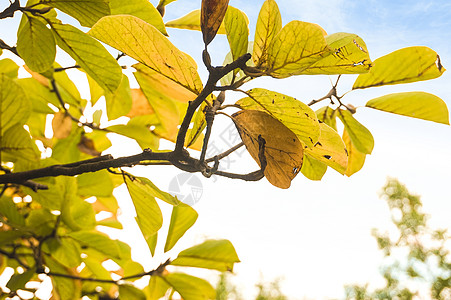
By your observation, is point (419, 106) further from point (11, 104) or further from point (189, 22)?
point (11, 104)

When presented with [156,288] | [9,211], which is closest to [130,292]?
[156,288]

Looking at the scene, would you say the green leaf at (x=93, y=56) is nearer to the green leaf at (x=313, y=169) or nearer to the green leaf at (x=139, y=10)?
the green leaf at (x=139, y=10)

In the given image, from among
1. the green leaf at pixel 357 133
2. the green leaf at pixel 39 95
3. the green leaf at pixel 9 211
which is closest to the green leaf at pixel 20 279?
the green leaf at pixel 9 211

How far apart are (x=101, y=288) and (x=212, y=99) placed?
0.84 metres

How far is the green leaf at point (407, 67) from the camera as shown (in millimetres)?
516

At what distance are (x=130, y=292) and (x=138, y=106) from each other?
410mm

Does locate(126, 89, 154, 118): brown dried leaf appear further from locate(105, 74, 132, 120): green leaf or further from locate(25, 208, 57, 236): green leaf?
locate(25, 208, 57, 236): green leaf

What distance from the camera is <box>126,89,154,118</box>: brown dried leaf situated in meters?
0.85

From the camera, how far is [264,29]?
1.12 ft

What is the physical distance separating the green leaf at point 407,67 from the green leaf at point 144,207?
0.37 metres

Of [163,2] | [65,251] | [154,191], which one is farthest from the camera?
[65,251]

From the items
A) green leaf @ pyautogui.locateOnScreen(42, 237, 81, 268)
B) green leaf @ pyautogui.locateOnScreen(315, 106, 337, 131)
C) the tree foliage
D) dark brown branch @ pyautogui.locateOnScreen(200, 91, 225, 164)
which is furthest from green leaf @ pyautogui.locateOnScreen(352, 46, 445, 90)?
green leaf @ pyautogui.locateOnScreen(42, 237, 81, 268)

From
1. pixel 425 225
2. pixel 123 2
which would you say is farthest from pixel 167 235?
pixel 425 225

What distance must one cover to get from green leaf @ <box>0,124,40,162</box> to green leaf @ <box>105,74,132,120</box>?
0.20m
